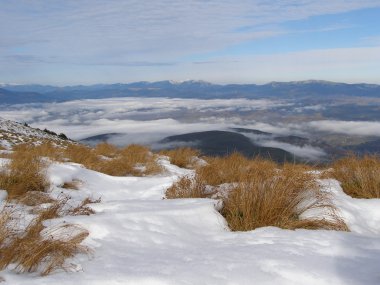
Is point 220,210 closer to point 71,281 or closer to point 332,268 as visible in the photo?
point 332,268

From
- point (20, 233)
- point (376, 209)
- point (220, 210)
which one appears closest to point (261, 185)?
point (220, 210)

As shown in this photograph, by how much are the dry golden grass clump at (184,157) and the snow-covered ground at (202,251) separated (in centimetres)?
635

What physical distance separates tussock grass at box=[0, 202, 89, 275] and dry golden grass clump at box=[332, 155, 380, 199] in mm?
4378

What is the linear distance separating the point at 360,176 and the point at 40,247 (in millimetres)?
5055

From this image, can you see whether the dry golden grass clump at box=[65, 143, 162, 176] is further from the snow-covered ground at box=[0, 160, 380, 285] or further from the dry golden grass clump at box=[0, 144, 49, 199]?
the snow-covered ground at box=[0, 160, 380, 285]

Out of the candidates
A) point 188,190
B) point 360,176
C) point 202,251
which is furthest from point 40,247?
point 360,176

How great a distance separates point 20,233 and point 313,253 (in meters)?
2.53

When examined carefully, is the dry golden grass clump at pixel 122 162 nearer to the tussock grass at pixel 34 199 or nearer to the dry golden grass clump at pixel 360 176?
the tussock grass at pixel 34 199

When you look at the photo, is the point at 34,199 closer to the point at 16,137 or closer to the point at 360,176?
the point at 360,176

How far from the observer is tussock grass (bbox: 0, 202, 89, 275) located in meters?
2.72

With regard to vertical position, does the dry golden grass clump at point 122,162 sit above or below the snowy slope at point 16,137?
above

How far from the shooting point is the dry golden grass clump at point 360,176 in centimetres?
584

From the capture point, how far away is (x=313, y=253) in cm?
327

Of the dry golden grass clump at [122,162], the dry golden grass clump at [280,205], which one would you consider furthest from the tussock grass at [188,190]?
the dry golden grass clump at [122,162]
